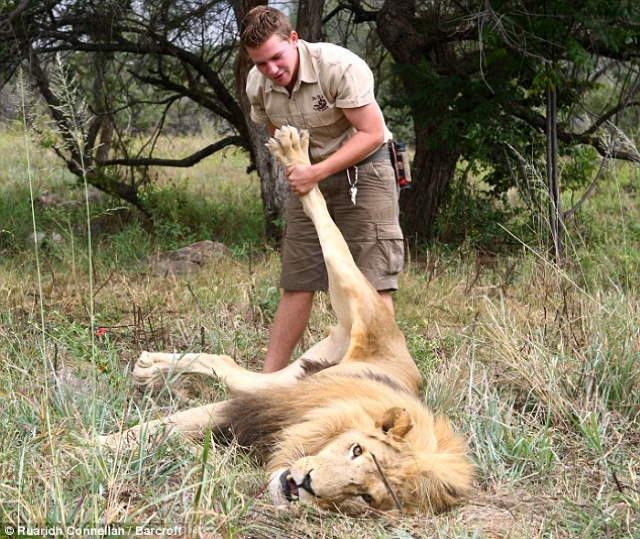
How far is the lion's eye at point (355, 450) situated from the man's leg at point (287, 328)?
1641mm

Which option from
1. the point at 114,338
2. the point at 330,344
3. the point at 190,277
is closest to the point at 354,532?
the point at 330,344

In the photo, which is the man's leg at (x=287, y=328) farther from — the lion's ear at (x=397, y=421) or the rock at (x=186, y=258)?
the rock at (x=186, y=258)

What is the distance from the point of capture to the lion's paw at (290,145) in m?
4.18

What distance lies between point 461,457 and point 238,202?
7313mm

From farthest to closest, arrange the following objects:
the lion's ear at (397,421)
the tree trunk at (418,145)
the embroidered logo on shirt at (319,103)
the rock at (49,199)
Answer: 1. the rock at (49,199)
2. the tree trunk at (418,145)
3. the embroidered logo on shirt at (319,103)
4. the lion's ear at (397,421)

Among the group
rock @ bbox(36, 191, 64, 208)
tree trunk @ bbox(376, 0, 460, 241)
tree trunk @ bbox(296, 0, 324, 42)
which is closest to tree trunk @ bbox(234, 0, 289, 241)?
tree trunk @ bbox(296, 0, 324, 42)

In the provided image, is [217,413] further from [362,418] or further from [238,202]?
[238,202]

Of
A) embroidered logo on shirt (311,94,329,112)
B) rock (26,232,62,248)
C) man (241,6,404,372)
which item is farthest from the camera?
rock (26,232,62,248)

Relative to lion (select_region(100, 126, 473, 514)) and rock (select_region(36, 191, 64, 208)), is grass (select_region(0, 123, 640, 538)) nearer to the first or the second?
lion (select_region(100, 126, 473, 514))

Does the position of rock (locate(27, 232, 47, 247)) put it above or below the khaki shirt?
below

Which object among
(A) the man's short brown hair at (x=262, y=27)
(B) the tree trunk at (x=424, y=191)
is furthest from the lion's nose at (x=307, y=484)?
(B) the tree trunk at (x=424, y=191)

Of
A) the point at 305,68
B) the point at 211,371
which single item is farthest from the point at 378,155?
the point at 211,371

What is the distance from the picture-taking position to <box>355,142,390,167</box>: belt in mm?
4445

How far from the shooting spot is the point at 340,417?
3074mm
